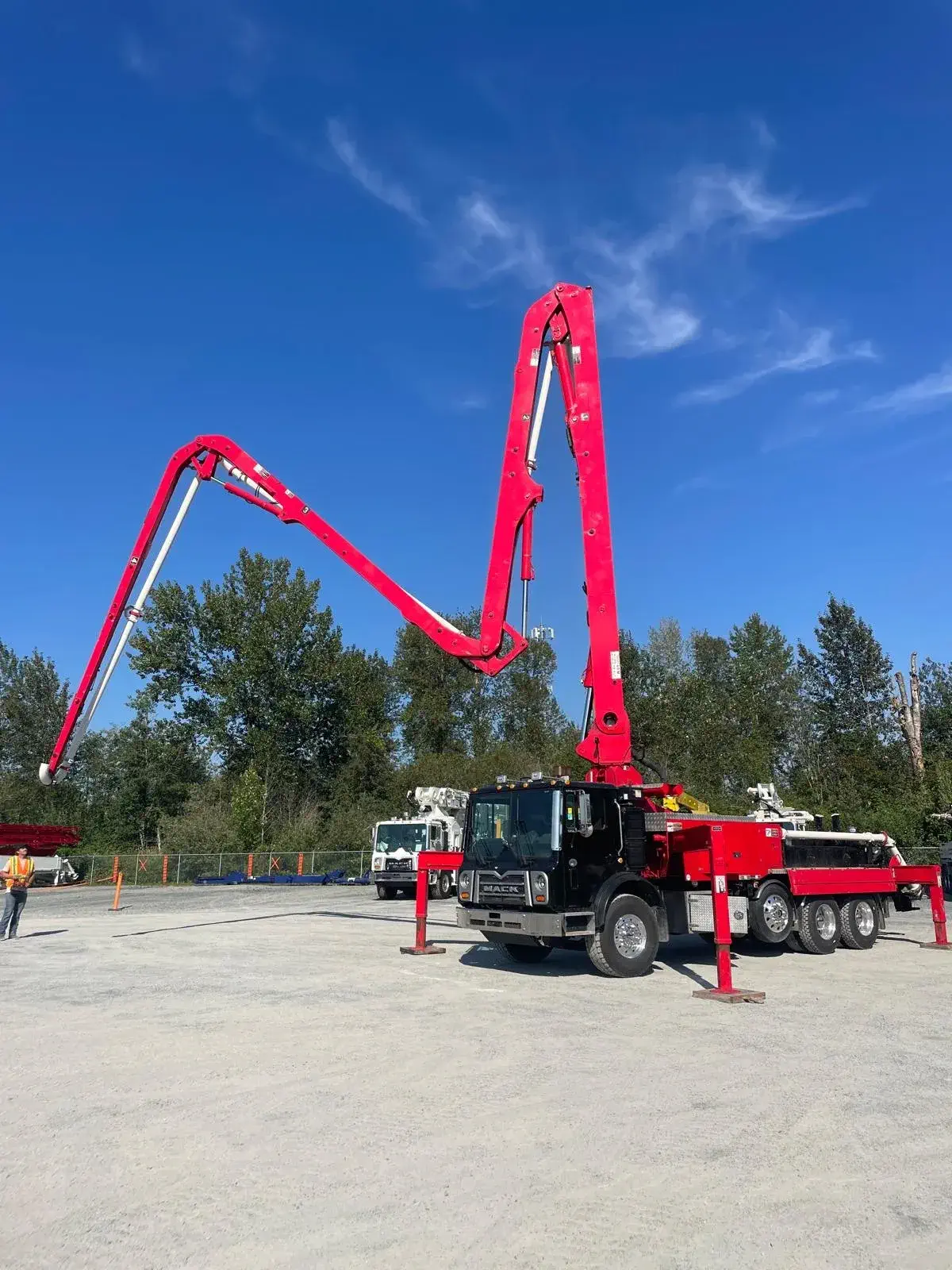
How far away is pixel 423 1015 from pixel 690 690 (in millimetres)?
43386

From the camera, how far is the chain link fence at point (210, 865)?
42375 millimetres

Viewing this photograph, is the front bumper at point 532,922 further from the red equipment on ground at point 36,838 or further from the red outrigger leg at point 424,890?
the red equipment on ground at point 36,838

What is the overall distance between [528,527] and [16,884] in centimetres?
1138

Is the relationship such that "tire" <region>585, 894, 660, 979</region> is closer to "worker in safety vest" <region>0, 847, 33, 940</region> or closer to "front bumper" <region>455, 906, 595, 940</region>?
"front bumper" <region>455, 906, 595, 940</region>

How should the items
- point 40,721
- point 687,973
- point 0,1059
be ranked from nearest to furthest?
point 0,1059 → point 687,973 → point 40,721

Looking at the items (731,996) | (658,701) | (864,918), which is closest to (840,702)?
(658,701)

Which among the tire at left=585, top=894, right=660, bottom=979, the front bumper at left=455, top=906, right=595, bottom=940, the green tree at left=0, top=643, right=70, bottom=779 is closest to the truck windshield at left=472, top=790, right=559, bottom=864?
the front bumper at left=455, top=906, right=595, bottom=940

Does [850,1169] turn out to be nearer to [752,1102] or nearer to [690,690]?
[752,1102]

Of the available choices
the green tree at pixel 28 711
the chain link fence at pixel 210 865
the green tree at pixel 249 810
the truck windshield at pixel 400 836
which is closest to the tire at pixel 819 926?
the truck windshield at pixel 400 836

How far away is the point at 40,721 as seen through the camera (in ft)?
217

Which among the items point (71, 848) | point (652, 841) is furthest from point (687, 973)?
point (71, 848)

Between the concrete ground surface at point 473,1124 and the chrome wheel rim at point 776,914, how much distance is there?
2018 millimetres

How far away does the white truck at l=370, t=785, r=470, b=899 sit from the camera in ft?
92.4

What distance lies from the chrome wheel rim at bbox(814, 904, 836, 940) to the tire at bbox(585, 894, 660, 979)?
12.1ft
